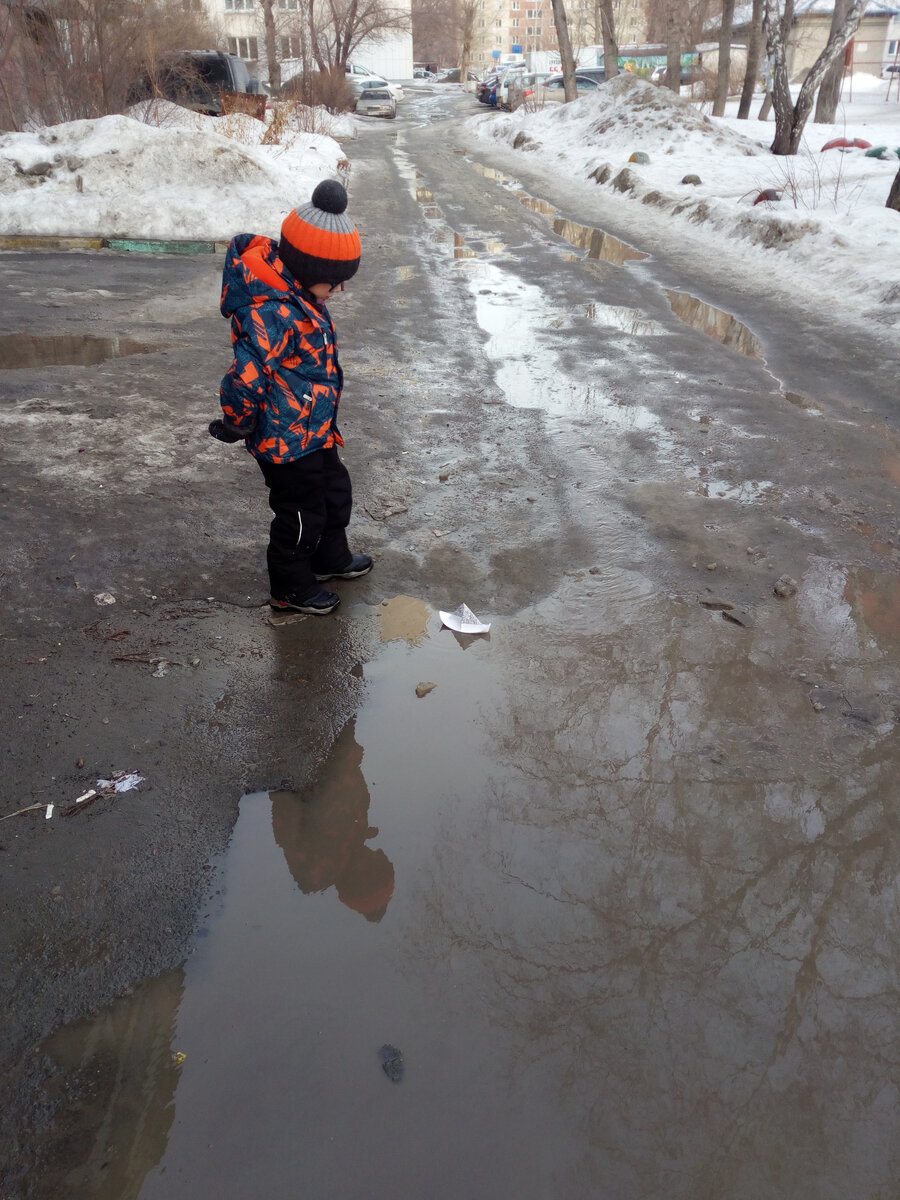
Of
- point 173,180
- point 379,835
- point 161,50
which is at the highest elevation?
point 161,50

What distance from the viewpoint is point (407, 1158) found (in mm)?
1890

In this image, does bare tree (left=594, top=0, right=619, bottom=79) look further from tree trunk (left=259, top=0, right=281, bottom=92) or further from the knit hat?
the knit hat

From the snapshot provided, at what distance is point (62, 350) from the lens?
6.95 m

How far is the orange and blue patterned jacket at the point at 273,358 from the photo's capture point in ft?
10.6

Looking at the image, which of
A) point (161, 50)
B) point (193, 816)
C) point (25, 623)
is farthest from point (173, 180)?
point (193, 816)

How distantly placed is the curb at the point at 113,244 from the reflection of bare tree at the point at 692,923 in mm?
9913

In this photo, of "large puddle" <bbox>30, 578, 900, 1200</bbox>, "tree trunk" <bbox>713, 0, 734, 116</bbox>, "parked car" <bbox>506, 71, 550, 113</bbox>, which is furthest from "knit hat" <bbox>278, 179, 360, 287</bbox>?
"parked car" <bbox>506, 71, 550, 113</bbox>

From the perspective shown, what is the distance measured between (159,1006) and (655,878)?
1.41 metres

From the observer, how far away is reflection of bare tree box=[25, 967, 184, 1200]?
1.83m

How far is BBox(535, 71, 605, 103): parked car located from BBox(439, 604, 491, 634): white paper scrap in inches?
1527

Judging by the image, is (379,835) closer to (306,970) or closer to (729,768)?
(306,970)

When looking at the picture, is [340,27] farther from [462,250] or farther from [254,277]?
[254,277]

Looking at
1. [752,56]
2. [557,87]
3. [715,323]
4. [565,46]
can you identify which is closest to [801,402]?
[715,323]

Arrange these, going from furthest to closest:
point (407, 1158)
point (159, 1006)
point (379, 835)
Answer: point (379, 835) → point (159, 1006) → point (407, 1158)
